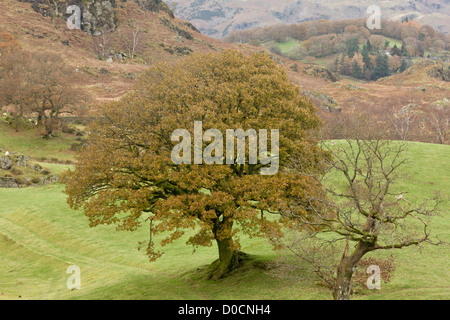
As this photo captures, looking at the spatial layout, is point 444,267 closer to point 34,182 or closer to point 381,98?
point 34,182

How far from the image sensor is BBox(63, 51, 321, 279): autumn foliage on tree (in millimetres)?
23328

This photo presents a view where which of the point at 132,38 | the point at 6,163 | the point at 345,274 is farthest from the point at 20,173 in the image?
the point at 132,38

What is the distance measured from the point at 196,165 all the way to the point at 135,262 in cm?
2014

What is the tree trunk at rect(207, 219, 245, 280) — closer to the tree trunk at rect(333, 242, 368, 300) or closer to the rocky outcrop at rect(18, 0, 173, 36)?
the tree trunk at rect(333, 242, 368, 300)

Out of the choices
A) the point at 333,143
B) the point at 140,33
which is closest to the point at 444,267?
the point at 333,143

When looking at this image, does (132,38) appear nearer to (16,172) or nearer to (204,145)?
(16,172)

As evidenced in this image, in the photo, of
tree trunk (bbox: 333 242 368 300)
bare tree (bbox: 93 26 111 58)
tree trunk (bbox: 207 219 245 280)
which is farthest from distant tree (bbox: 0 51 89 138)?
tree trunk (bbox: 333 242 368 300)

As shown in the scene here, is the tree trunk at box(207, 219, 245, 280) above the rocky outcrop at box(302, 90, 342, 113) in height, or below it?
below

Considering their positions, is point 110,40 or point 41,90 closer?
point 41,90

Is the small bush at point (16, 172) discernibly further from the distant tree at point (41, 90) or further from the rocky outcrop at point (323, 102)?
the rocky outcrop at point (323, 102)

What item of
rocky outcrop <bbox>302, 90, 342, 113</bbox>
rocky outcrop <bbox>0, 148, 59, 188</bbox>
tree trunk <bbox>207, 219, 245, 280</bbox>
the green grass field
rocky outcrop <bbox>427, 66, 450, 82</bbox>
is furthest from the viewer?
rocky outcrop <bbox>427, 66, 450, 82</bbox>

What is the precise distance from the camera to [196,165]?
22.9m

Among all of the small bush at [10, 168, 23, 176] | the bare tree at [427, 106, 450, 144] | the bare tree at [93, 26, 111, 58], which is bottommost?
the small bush at [10, 168, 23, 176]

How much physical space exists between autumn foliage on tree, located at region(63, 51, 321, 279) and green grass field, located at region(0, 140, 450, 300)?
389 centimetres
